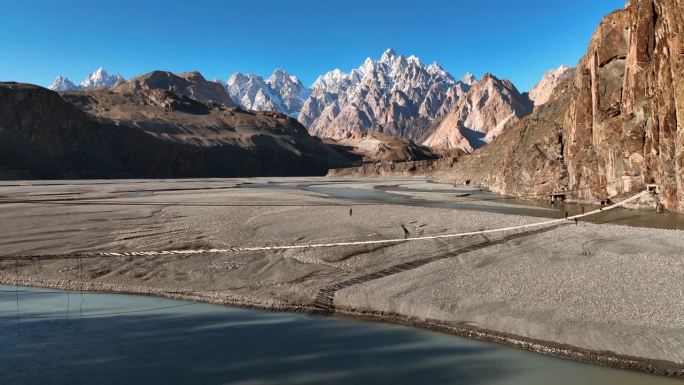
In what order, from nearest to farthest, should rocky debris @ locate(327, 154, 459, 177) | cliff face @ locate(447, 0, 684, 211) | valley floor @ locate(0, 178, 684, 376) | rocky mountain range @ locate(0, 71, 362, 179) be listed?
valley floor @ locate(0, 178, 684, 376) < cliff face @ locate(447, 0, 684, 211) < rocky mountain range @ locate(0, 71, 362, 179) < rocky debris @ locate(327, 154, 459, 177)

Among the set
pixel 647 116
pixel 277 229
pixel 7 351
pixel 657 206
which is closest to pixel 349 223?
pixel 277 229

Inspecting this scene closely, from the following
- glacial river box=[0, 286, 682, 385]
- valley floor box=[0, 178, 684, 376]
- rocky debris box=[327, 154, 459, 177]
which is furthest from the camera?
rocky debris box=[327, 154, 459, 177]

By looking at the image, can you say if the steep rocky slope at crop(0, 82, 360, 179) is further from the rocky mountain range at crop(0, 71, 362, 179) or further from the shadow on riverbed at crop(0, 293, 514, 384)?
the shadow on riverbed at crop(0, 293, 514, 384)

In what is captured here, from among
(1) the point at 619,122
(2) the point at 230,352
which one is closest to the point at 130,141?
(1) the point at 619,122

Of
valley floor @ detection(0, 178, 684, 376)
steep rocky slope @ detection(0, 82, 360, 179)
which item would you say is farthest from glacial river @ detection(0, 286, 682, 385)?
steep rocky slope @ detection(0, 82, 360, 179)

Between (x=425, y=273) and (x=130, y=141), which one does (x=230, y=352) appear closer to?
(x=425, y=273)

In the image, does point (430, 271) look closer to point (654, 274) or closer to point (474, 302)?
point (474, 302)
